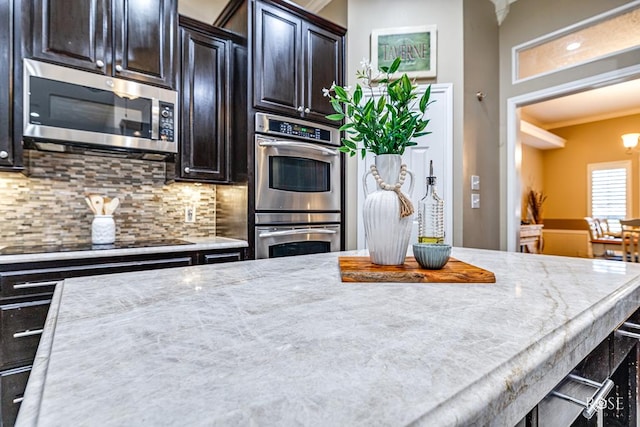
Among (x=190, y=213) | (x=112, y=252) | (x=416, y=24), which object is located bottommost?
(x=112, y=252)

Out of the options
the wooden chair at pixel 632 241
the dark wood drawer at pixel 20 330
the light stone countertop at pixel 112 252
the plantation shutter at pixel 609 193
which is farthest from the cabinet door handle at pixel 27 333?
the plantation shutter at pixel 609 193

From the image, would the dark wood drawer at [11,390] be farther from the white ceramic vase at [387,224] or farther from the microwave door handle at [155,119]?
the white ceramic vase at [387,224]

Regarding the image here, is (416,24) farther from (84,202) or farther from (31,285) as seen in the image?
(31,285)

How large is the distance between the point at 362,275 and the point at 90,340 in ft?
2.01

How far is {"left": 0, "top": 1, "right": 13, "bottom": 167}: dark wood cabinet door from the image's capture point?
1.71 metres

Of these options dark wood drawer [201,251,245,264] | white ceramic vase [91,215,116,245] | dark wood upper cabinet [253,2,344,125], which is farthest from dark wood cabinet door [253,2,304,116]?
white ceramic vase [91,215,116,245]

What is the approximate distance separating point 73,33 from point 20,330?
156 centimetres

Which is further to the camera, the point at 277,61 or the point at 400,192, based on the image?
the point at 277,61

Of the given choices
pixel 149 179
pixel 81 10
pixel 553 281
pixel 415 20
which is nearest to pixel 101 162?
pixel 149 179

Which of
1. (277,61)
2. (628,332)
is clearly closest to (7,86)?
(277,61)

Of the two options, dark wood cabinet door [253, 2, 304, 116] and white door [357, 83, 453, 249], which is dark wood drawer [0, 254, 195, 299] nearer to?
dark wood cabinet door [253, 2, 304, 116]

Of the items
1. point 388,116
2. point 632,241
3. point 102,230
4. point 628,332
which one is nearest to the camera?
point 628,332

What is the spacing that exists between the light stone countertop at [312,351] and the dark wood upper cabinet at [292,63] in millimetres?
1926

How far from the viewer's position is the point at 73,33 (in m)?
1.87
